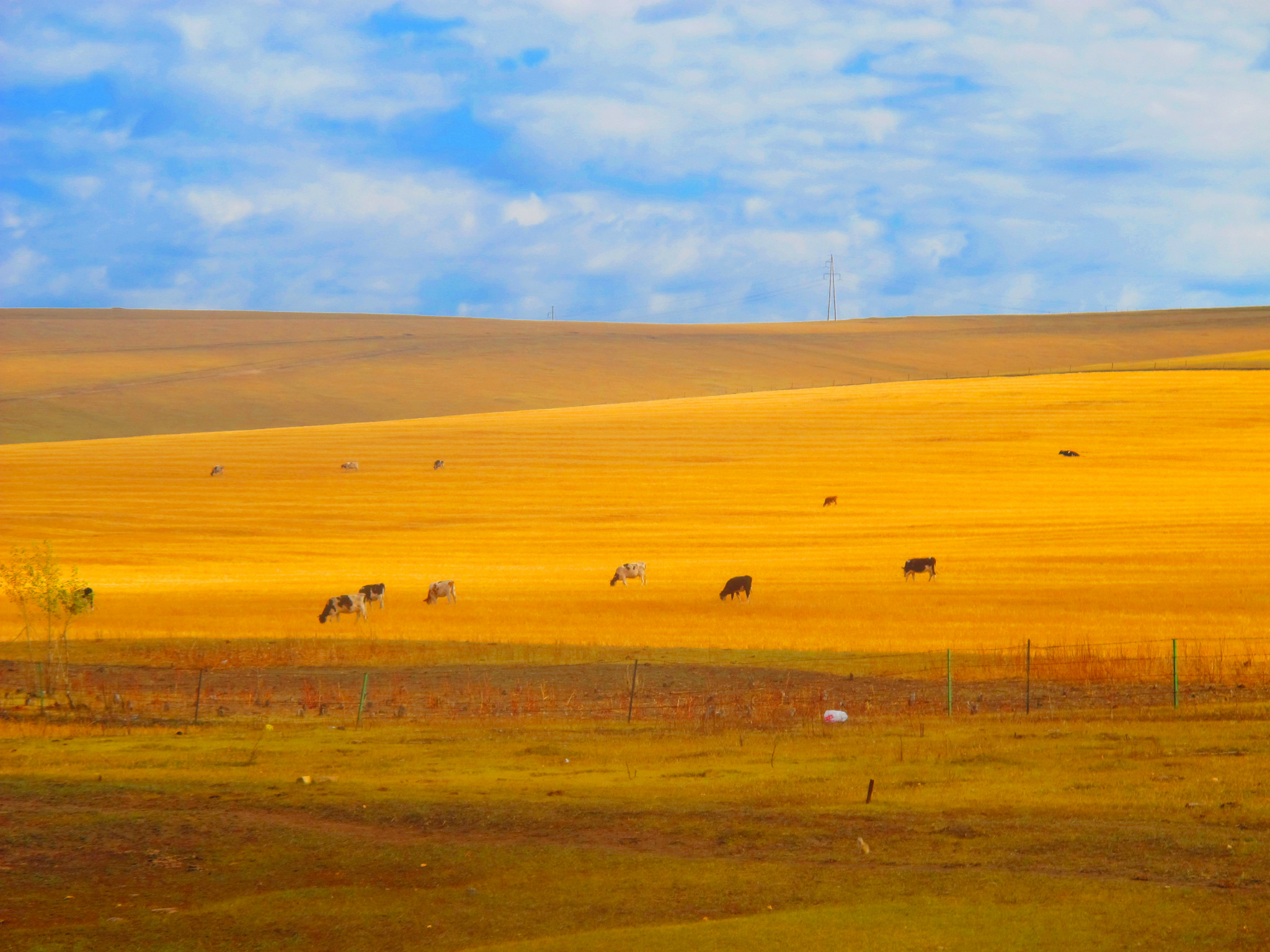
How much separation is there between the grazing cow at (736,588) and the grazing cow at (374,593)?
1015cm

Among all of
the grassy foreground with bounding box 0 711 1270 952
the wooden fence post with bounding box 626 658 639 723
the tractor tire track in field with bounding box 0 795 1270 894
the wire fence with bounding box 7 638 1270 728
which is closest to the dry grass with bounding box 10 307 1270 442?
the wire fence with bounding box 7 638 1270 728

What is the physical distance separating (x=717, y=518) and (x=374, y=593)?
2530 cm

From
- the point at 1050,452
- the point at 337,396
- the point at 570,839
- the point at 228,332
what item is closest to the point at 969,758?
the point at 570,839

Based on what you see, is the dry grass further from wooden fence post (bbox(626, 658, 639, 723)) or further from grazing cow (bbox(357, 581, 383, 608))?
wooden fence post (bbox(626, 658, 639, 723))

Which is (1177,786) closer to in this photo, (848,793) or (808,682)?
(848,793)

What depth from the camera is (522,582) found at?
45625 millimetres

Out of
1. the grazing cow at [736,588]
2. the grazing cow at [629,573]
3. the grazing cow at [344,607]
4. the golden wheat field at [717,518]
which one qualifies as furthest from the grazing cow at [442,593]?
the grazing cow at [736,588]

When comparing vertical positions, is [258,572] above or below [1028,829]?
above

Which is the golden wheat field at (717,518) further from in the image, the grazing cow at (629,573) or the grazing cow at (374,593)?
the grazing cow at (629,573)

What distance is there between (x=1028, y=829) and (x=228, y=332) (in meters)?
172

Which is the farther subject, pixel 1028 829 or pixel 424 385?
pixel 424 385

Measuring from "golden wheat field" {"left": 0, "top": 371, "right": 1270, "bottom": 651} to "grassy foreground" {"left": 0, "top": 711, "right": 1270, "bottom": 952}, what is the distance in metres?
12.9

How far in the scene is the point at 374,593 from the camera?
133 feet

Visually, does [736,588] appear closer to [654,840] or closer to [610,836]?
[610,836]
